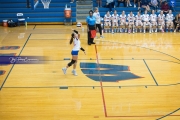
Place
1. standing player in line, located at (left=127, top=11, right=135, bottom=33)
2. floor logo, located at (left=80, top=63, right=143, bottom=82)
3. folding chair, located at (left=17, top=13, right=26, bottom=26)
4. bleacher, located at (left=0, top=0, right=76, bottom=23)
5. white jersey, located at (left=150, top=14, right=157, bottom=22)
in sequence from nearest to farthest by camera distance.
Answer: floor logo, located at (left=80, top=63, right=143, bottom=82) < standing player in line, located at (left=127, top=11, right=135, bottom=33) < white jersey, located at (left=150, top=14, right=157, bottom=22) < folding chair, located at (left=17, top=13, right=26, bottom=26) < bleacher, located at (left=0, top=0, right=76, bottom=23)

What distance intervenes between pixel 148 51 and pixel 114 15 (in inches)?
175

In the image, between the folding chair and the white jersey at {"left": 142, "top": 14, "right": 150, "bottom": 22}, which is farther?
the folding chair

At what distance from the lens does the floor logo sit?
1178cm

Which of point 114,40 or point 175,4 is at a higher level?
point 175,4

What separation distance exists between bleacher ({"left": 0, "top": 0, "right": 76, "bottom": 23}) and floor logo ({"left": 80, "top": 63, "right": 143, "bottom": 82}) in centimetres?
856

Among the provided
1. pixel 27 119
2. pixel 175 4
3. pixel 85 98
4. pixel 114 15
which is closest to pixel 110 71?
pixel 85 98

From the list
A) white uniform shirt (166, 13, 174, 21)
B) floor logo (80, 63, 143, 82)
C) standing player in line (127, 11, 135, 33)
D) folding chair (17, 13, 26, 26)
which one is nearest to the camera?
floor logo (80, 63, 143, 82)

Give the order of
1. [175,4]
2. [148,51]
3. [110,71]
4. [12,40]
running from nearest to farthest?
1. [110,71]
2. [148,51]
3. [12,40]
4. [175,4]

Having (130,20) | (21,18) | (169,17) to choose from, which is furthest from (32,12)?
(169,17)

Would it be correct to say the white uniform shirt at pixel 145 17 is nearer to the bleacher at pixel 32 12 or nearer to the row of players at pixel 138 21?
the row of players at pixel 138 21

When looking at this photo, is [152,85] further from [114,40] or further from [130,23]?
[130,23]

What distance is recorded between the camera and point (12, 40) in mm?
16875

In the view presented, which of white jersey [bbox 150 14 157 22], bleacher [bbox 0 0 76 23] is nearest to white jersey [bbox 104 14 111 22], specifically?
white jersey [bbox 150 14 157 22]

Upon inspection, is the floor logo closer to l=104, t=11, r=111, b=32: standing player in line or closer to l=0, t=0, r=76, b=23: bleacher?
l=104, t=11, r=111, b=32: standing player in line
